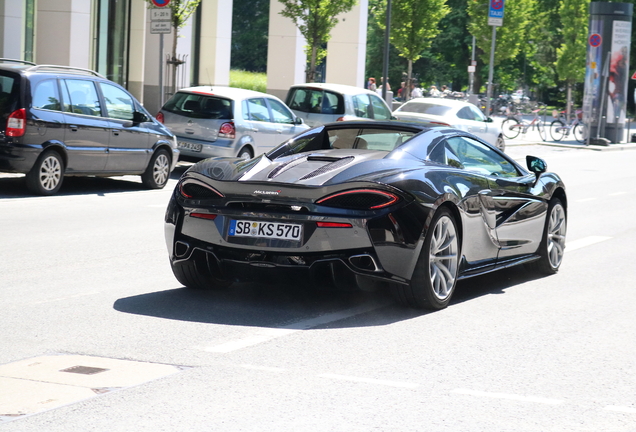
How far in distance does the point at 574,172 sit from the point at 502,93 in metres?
58.0

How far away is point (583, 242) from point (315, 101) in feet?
36.2

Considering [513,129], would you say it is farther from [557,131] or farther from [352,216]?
[352,216]

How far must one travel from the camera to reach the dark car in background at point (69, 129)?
1347 cm

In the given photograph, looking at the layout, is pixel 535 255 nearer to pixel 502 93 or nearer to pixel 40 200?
pixel 40 200

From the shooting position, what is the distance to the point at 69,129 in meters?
14.0

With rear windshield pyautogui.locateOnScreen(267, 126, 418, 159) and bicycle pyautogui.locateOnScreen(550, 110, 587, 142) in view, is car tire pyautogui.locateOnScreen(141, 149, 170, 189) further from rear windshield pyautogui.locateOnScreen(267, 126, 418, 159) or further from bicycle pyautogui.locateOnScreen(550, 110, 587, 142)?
bicycle pyautogui.locateOnScreen(550, 110, 587, 142)

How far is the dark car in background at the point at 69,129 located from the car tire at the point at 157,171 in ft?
0.05

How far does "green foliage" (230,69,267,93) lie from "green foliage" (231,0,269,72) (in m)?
1.47

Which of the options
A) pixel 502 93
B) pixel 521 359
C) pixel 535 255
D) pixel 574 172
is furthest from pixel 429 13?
pixel 502 93

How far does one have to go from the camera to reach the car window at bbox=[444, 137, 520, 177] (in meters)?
7.84

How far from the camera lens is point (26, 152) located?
1348cm

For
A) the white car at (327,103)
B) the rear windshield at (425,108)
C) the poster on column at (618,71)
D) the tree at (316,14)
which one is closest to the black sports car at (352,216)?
the white car at (327,103)

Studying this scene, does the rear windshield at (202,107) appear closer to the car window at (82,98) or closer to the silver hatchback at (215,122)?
Answer: the silver hatchback at (215,122)

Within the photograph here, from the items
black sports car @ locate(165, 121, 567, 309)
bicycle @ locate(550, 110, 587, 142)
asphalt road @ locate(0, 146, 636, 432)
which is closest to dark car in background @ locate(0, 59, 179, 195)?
asphalt road @ locate(0, 146, 636, 432)
